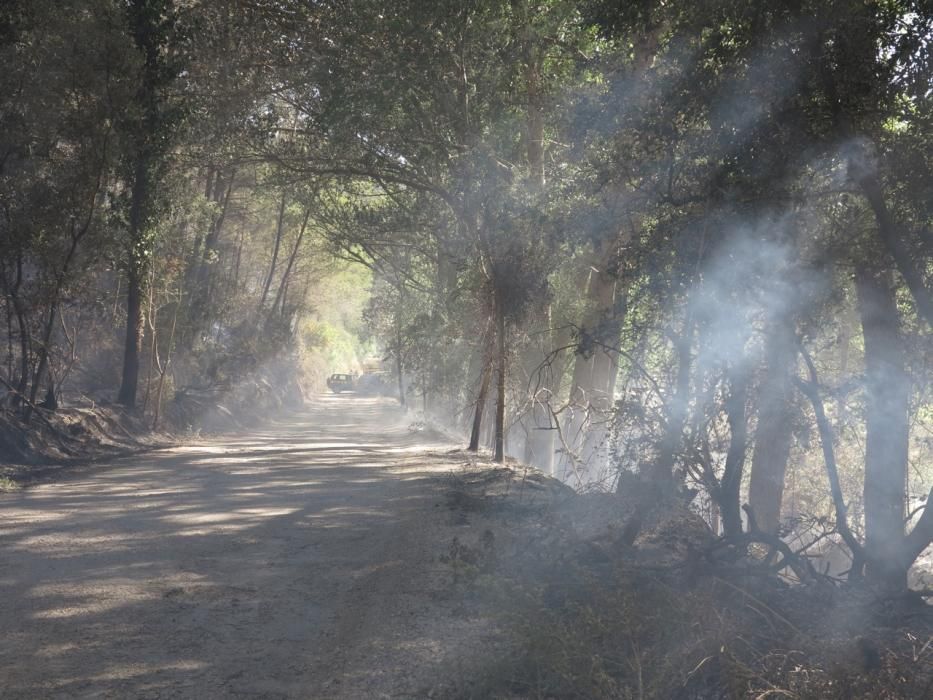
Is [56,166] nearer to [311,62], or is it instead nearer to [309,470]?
[311,62]

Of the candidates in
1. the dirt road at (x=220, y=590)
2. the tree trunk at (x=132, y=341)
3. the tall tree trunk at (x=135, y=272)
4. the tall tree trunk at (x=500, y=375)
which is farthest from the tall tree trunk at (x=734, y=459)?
the tree trunk at (x=132, y=341)

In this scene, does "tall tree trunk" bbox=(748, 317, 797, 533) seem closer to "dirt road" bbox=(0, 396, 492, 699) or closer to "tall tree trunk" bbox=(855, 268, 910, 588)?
"tall tree trunk" bbox=(855, 268, 910, 588)

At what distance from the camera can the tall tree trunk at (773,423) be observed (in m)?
10.1

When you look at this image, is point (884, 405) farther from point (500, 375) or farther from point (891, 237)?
point (500, 375)

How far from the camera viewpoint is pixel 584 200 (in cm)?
1237

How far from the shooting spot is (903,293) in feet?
41.8

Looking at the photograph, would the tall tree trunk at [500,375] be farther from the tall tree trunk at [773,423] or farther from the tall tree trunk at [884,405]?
the tall tree trunk at [884,405]

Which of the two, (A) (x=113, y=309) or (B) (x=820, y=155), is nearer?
(B) (x=820, y=155)

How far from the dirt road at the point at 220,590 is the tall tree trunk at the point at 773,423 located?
4.44 meters

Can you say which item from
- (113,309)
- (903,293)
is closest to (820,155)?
(903,293)

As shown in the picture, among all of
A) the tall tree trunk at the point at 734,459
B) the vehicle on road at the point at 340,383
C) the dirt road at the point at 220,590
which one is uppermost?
the vehicle on road at the point at 340,383

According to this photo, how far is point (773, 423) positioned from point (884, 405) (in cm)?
189

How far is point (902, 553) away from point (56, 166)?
1428 cm

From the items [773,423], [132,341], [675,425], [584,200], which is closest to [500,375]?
[773,423]
